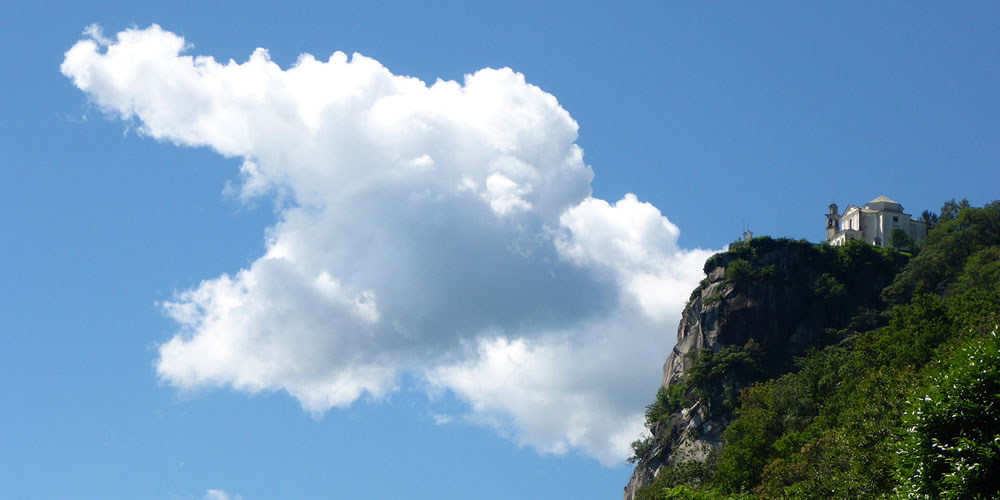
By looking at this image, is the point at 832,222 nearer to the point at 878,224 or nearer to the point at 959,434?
the point at 878,224

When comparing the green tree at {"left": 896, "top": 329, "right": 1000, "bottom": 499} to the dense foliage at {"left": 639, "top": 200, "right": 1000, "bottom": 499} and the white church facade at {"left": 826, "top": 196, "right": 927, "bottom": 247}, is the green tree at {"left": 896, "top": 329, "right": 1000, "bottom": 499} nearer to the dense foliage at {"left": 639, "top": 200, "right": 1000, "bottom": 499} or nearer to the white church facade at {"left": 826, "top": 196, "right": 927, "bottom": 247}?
the dense foliage at {"left": 639, "top": 200, "right": 1000, "bottom": 499}

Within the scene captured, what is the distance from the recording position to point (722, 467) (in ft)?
283

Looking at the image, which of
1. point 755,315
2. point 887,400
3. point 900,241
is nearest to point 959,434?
point 887,400

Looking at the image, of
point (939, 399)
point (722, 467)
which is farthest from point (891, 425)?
point (722, 467)

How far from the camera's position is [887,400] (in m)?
64.3

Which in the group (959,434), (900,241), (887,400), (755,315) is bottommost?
(959,434)

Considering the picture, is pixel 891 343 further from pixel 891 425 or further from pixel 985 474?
pixel 985 474

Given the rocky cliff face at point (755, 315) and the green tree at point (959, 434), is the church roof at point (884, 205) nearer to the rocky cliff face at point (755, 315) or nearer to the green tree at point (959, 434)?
the rocky cliff face at point (755, 315)

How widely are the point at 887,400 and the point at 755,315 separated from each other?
7790 cm

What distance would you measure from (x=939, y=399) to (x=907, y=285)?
352 feet

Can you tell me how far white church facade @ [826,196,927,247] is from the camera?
540 ft

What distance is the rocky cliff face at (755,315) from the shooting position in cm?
13312

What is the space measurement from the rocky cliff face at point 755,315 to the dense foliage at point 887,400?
671 mm

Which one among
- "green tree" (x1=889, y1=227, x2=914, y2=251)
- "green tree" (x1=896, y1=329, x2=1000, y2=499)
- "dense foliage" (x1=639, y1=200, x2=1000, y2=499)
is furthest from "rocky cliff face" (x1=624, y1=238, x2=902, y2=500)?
"green tree" (x1=896, y1=329, x2=1000, y2=499)
